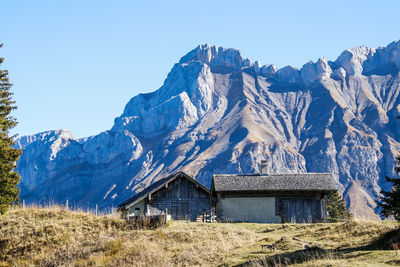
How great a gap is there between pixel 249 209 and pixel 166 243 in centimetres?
2252

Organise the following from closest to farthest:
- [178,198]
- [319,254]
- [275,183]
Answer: [319,254], [275,183], [178,198]

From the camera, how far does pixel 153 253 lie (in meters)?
22.3

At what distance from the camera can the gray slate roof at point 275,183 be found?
149 feet

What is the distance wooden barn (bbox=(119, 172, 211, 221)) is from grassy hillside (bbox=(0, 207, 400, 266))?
17.2 m

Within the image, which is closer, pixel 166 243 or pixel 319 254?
pixel 319 254

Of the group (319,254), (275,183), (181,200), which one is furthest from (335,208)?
(319,254)

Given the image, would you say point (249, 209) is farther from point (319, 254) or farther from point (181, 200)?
point (319, 254)

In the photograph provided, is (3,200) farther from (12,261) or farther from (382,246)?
(382,246)

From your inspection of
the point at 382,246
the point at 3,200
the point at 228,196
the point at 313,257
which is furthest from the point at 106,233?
the point at 228,196

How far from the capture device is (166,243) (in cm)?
2425

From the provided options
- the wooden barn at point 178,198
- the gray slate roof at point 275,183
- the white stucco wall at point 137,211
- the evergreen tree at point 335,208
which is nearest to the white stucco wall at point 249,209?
the gray slate roof at point 275,183

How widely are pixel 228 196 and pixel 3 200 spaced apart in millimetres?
22175

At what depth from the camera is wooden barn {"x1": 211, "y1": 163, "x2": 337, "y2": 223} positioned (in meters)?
45.4

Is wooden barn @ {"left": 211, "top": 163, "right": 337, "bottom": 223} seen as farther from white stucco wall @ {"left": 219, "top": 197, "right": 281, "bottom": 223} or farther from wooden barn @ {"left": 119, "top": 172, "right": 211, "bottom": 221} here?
wooden barn @ {"left": 119, "top": 172, "right": 211, "bottom": 221}
